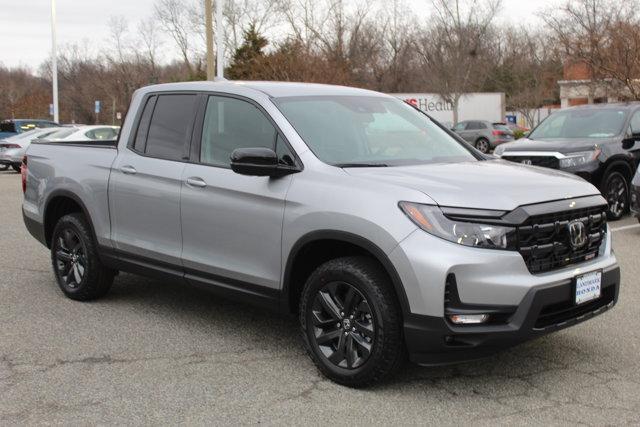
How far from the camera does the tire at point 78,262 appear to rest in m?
6.07

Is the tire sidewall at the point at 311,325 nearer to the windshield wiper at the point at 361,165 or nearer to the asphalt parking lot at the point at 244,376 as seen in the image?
the asphalt parking lot at the point at 244,376

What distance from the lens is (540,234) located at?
12.9 feet

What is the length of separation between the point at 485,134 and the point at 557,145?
25368mm

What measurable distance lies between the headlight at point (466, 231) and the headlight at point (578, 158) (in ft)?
23.4

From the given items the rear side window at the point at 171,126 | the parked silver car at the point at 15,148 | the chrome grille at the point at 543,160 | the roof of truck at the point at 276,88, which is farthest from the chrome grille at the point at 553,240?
the parked silver car at the point at 15,148

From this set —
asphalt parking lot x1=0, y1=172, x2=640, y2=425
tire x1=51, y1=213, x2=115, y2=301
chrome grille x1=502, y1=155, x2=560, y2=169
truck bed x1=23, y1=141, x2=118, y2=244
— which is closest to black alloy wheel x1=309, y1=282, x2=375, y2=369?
asphalt parking lot x1=0, y1=172, x2=640, y2=425

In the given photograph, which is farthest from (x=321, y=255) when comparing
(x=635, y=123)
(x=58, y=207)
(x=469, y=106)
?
(x=469, y=106)

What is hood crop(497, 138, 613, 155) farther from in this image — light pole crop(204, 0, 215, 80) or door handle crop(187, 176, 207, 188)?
light pole crop(204, 0, 215, 80)

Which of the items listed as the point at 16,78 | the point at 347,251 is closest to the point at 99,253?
the point at 347,251

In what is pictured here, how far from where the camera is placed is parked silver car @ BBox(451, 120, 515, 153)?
35194 mm

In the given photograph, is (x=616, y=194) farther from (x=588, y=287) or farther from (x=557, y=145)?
(x=588, y=287)

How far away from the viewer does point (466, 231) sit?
3.80 m

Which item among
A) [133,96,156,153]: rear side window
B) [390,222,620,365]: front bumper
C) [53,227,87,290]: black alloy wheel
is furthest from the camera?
[53,227,87,290]: black alloy wheel

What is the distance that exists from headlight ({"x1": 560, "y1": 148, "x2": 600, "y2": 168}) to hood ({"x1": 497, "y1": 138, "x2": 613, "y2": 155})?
6 centimetres
